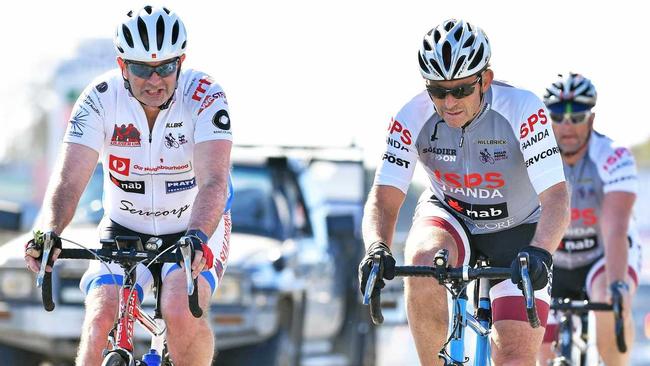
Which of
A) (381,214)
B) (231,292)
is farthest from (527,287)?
(231,292)

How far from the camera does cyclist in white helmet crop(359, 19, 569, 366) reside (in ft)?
23.1

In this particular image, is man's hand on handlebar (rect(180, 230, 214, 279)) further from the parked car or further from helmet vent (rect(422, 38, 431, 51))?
the parked car

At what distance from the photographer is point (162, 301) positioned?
705 cm

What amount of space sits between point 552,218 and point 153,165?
83.2 inches

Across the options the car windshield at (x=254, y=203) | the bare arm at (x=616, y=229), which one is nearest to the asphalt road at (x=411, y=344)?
the car windshield at (x=254, y=203)

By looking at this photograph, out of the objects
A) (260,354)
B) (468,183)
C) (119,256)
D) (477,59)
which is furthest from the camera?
(260,354)

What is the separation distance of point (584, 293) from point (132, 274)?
386cm

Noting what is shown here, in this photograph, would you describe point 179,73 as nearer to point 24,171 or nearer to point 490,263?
point 490,263

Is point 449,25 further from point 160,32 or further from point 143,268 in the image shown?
point 143,268

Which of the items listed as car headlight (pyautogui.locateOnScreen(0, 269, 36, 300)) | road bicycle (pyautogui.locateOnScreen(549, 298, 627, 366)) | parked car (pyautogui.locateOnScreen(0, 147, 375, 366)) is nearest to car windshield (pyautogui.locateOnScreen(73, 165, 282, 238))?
parked car (pyautogui.locateOnScreen(0, 147, 375, 366))

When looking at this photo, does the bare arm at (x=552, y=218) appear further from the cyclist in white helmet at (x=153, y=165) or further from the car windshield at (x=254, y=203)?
the car windshield at (x=254, y=203)

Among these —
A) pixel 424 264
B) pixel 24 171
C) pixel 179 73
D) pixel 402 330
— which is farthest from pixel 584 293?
pixel 24 171

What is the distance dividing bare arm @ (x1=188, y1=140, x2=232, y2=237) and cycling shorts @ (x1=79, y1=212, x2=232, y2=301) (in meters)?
0.35

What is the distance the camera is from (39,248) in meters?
6.82
